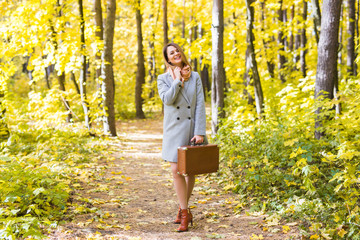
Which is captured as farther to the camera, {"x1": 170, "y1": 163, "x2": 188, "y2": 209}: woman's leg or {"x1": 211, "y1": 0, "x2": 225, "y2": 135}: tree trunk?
{"x1": 211, "y1": 0, "x2": 225, "y2": 135}: tree trunk

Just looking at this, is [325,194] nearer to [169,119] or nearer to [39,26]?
[169,119]

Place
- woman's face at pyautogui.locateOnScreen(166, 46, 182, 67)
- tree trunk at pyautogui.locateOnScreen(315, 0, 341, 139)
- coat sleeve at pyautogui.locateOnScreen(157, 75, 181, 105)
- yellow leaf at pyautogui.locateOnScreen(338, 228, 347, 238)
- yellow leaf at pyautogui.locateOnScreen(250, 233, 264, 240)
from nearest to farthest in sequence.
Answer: yellow leaf at pyautogui.locateOnScreen(338, 228, 347, 238) < yellow leaf at pyautogui.locateOnScreen(250, 233, 264, 240) < coat sleeve at pyautogui.locateOnScreen(157, 75, 181, 105) < woman's face at pyautogui.locateOnScreen(166, 46, 182, 67) < tree trunk at pyautogui.locateOnScreen(315, 0, 341, 139)

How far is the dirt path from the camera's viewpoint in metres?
3.52

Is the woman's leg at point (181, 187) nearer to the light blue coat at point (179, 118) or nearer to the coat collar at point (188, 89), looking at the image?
the light blue coat at point (179, 118)

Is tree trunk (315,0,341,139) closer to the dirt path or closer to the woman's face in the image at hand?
the dirt path

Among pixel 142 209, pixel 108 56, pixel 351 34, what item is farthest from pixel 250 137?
pixel 108 56

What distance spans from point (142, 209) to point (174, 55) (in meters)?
2.32

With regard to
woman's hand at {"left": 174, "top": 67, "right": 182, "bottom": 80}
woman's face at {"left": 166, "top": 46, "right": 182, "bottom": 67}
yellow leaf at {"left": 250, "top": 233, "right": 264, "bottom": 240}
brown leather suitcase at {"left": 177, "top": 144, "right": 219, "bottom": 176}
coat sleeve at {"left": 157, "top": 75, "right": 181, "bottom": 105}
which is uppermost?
woman's face at {"left": 166, "top": 46, "right": 182, "bottom": 67}

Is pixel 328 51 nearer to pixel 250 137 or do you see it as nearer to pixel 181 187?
pixel 250 137

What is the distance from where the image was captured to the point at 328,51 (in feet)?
17.6

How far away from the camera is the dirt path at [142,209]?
3521 mm

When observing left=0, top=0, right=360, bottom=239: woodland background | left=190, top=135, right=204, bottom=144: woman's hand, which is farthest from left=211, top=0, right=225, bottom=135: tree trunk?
left=190, top=135, right=204, bottom=144: woman's hand

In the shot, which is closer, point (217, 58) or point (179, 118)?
point (179, 118)

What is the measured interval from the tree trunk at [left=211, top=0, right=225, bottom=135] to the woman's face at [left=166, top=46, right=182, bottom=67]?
12.8 ft
